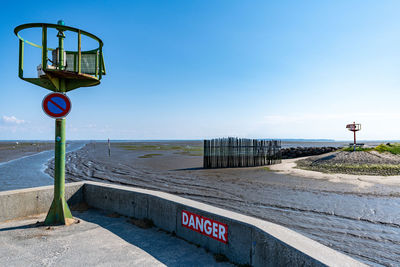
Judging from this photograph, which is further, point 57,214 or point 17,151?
point 17,151

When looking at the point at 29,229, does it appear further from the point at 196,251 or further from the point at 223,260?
the point at 223,260

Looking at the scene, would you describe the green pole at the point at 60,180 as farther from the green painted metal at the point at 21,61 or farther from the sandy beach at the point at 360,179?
the sandy beach at the point at 360,179

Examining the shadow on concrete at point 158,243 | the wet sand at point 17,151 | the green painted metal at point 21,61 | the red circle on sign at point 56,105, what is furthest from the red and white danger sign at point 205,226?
the wet sand at point 17,151

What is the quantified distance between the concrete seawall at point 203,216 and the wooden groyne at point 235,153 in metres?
13.5

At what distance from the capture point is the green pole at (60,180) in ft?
15.0

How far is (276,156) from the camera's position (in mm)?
21688

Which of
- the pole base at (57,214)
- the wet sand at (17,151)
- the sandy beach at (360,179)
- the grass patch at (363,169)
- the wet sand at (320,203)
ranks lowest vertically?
the wet sand at (17,151)

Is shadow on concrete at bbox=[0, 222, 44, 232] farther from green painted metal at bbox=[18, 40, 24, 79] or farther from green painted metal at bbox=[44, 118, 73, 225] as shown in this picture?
green painted metal at bbox=[18, 40, 24, 79]

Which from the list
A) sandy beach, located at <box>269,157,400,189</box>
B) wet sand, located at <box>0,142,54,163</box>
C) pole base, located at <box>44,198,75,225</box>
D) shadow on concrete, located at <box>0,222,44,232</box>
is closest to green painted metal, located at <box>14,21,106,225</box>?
pole base, located at <box>44,198,75,225</box>

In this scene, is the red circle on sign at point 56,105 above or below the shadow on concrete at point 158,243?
above

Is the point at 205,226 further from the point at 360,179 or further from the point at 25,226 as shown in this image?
the point at 360,179

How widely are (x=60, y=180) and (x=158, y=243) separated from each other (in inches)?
90.7

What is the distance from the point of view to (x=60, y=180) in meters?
4.69

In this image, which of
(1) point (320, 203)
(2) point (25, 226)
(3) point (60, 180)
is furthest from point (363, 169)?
(2) point (25, 226)
